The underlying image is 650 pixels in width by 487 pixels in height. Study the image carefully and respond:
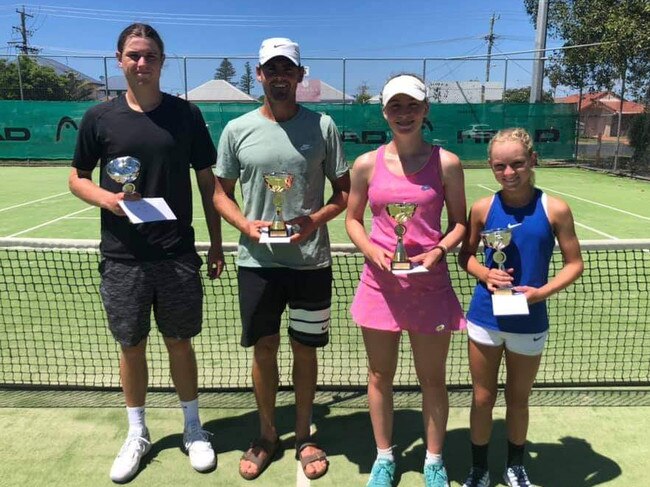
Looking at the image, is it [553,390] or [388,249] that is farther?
[553,390]

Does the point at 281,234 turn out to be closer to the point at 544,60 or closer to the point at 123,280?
the point at 123,280

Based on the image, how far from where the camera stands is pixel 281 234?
8.31ft

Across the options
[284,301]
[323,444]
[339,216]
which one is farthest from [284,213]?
[339,216]

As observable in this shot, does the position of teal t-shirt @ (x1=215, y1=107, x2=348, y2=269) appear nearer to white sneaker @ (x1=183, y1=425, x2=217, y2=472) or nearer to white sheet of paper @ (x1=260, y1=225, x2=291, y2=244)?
white sheet of paper @ (x1=260, y1=225, x2=291, y2=244)

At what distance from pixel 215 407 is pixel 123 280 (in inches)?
45.8

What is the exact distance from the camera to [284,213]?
2684 millimetres

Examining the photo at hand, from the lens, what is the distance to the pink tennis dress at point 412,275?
245 cm

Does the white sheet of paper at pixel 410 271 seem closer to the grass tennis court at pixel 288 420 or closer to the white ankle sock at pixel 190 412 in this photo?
the grass tennis court at pixel 288 420

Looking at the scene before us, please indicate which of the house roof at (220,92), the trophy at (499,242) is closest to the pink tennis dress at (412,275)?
the trophy at (499,242)

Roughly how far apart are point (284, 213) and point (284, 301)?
46cm

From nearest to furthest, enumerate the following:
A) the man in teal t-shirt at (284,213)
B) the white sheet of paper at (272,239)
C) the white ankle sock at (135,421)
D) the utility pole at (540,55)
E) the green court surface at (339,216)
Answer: the white sheet of paper at (272,239) → the man in teal t-shirt at (284,213) → the white ankle sock at (135,421) → the green court surface at (339,216) → the utility pole at (540,55)

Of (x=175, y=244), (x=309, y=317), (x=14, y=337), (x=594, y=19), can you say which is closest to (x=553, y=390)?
(x=309, y=317)

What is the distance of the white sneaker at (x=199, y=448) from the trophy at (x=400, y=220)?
4.64 feet

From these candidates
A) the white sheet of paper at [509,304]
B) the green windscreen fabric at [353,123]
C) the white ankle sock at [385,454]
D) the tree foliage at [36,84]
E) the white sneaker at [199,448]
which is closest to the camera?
the white sheet of paper at [509,304]
